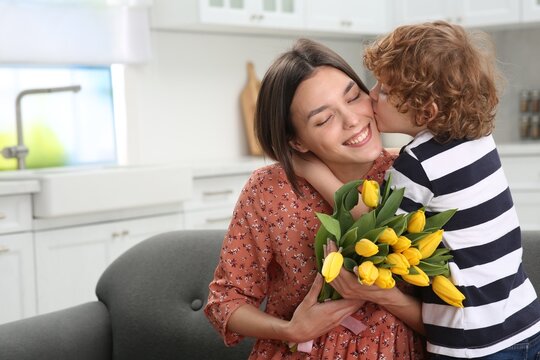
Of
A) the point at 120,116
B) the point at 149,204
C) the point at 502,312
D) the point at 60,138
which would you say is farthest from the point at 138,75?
the point at 502,312

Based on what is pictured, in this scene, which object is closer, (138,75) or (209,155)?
(138,75)

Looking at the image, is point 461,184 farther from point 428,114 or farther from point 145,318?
point 145,318

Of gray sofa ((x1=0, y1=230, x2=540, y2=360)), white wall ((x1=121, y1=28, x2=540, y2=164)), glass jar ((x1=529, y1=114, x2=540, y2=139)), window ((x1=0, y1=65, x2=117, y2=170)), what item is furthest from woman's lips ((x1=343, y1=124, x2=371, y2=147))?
glass jar ((x1=529, y1=114, x2=540, y2=139))

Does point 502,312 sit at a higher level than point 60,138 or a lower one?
lower

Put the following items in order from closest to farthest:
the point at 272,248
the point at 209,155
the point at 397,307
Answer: the point at 397,307 < the point at 272,248 < the point at 209,155

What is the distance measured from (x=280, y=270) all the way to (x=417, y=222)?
43 centimetres

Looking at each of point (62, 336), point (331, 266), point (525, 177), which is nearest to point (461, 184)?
point (331, 266)

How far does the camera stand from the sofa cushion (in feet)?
7.43

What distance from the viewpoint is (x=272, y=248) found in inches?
73.2

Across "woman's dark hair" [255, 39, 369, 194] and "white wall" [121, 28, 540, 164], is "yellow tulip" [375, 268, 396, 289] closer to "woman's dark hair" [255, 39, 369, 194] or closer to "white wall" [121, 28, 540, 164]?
"woman's dark hair" [255, 39, 369, 194]

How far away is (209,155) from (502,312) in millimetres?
3777

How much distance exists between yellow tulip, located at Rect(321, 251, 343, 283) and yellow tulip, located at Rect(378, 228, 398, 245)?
8 cm

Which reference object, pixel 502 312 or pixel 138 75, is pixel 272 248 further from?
pixel 138 75

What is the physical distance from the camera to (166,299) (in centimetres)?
232
